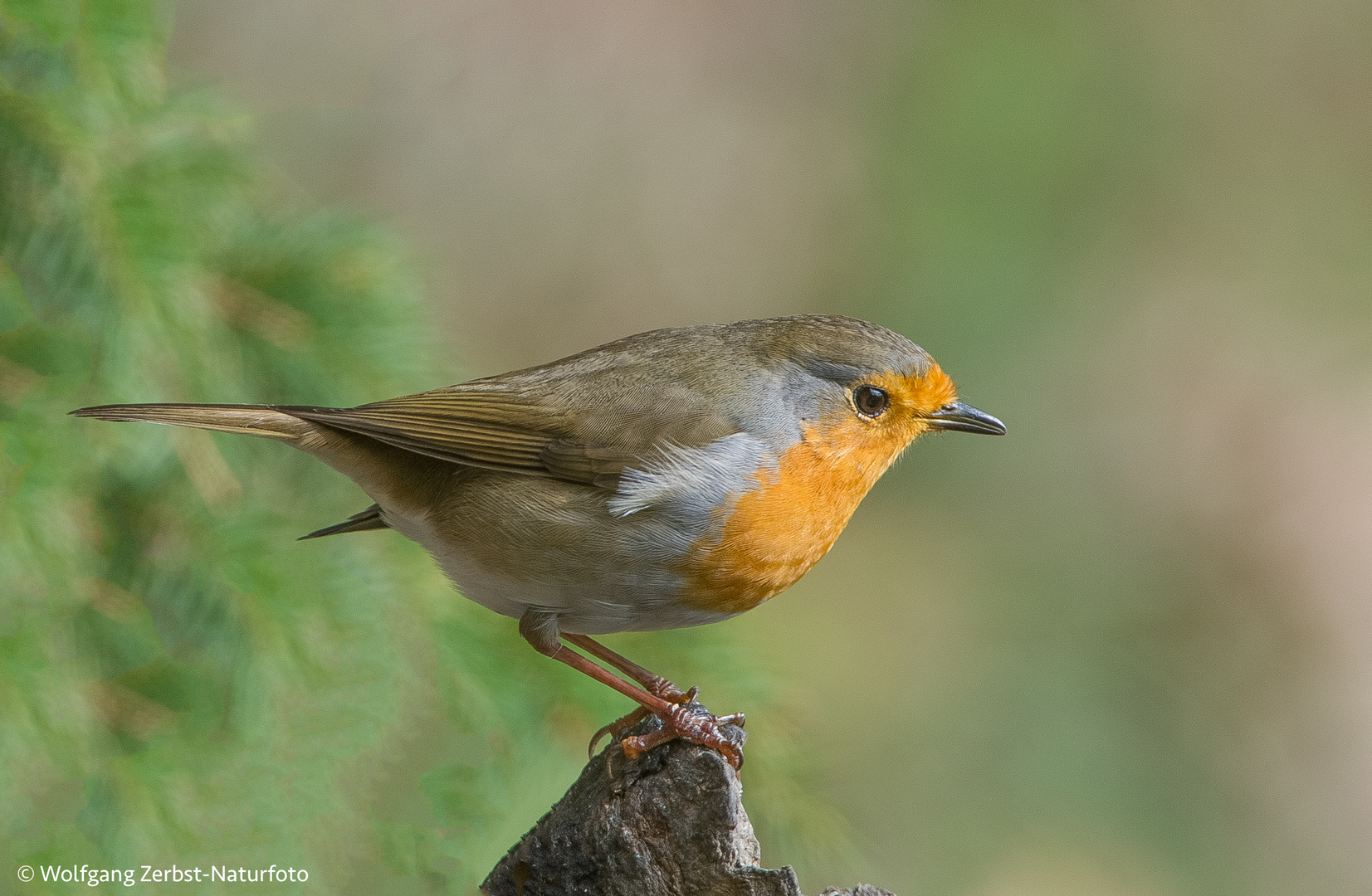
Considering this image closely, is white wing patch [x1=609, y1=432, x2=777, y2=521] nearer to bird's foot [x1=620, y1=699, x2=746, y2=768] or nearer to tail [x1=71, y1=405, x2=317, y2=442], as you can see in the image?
bird's foot [x1=620, y1=699, x2=746, y2=768]

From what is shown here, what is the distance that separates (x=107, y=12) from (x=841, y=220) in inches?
170

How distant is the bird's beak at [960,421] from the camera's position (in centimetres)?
285

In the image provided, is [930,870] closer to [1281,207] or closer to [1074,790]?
[1074,790]

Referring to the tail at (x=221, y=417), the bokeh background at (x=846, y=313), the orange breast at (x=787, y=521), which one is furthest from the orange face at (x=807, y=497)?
the tail at (x=221, y=417)

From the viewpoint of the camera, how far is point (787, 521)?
254cm

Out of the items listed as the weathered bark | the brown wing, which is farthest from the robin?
the weathered bark

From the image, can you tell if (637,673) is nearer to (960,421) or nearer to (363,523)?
(363,523)

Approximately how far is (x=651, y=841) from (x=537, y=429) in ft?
3.04

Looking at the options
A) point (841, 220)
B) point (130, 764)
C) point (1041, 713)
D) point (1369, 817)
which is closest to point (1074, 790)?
point (1041, 713)

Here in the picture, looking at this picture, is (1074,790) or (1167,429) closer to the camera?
(1074,790)

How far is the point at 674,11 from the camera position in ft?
21.0

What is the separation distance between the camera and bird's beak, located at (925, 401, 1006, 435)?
2850mm

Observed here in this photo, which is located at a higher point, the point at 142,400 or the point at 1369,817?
the point at 142,400

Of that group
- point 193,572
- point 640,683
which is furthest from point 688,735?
Answer: point 193,572
